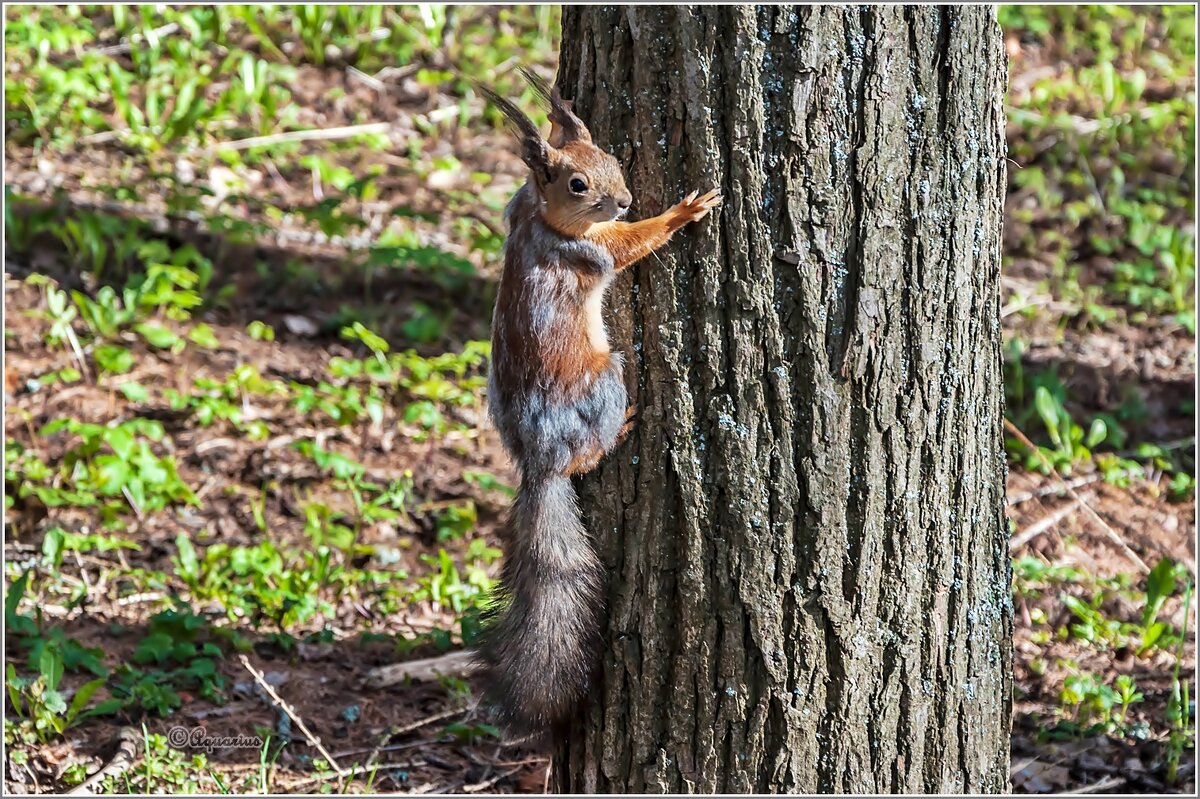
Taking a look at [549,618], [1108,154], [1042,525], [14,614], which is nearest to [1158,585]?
[1042,525]

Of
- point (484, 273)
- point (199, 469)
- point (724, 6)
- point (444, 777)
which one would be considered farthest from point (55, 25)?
point (724, 6)

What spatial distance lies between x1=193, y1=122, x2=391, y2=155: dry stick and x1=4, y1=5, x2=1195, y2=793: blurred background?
0.03 m

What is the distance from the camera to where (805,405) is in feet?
8.13

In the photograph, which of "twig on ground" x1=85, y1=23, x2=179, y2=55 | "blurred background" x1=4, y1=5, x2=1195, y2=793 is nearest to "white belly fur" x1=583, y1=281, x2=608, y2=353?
"blurred background" x1=4, y1=5, x2=1195, y2=793

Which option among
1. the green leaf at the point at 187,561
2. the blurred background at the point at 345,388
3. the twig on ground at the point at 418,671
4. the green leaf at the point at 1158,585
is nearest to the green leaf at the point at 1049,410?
the blurred background at the point at 345,388

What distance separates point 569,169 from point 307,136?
5.28 metres

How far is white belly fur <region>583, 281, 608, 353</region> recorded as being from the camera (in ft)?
8.79

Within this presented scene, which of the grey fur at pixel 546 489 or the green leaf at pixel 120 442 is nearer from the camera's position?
the grey fur at pixel 546 489

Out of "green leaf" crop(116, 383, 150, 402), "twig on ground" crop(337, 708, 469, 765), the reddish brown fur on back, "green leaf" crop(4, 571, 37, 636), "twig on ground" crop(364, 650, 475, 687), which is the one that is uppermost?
the reddish brown fur on back

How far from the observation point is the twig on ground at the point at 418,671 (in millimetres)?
3977

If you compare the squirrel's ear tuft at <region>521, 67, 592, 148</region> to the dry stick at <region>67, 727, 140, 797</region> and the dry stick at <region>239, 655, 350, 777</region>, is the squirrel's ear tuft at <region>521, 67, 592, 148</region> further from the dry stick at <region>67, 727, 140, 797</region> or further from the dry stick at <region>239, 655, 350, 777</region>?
the dry stick at <region>67, 727, 140, 797</region>

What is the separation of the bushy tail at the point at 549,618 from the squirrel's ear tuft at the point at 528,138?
2.33 ft

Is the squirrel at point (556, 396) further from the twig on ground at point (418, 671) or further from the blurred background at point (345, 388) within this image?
the twig on ground at point (418, 671)

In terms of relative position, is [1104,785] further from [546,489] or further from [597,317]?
[597,317]
